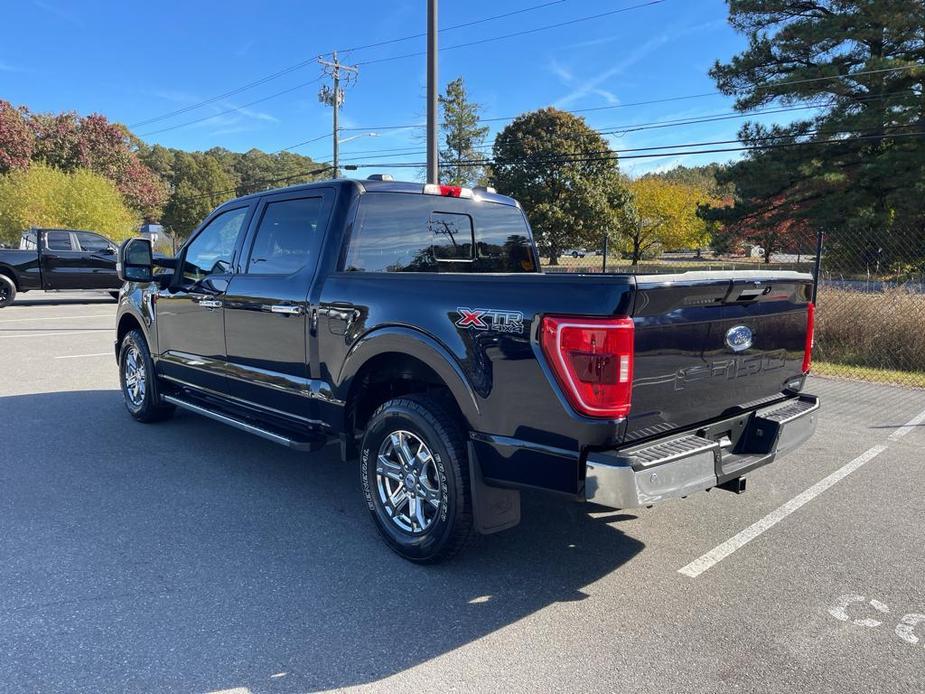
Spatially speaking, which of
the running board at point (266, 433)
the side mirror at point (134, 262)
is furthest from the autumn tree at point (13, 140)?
the running board at point (266, 433)

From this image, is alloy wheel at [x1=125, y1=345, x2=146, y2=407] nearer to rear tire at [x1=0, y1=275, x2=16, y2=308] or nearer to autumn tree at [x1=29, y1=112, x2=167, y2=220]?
rear tire at [x1=0, y1=275, x2=16, y2=308]

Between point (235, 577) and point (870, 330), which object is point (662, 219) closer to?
point (870, 330)

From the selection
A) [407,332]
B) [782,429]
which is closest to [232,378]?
[407,332]

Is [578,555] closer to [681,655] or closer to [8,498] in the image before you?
[681,655]

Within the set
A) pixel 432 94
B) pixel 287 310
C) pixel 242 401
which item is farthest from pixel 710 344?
pixel 432 94

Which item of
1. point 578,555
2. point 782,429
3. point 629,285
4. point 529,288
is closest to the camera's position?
point 629,285

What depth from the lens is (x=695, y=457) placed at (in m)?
2.89

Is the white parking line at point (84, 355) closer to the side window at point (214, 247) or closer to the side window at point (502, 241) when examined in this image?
the side window at point (214, 247)

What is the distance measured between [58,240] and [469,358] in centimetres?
1825

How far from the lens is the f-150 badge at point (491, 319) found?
112 inches

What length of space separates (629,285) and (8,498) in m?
4.18

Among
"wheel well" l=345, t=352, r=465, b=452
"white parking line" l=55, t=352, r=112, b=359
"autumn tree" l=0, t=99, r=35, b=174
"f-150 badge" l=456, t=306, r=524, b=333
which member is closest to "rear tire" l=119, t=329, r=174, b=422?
"wheel well" l=345, t=352, r=465, b=452

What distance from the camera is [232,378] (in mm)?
4723

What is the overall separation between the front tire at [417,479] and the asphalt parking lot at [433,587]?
0.16 meters
